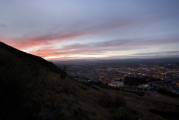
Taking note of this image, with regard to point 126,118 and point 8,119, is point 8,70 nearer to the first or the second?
point 8,119

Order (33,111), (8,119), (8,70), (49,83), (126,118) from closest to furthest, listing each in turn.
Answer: (8,119), (33,111), (8,70), (126,118), (49,83)

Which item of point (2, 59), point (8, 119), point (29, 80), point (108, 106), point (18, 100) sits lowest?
point (108, 106)

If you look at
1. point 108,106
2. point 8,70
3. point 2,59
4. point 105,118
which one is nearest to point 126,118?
point 105,118

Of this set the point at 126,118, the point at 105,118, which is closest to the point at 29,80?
the point at 105,118

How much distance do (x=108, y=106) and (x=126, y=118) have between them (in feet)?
7.69

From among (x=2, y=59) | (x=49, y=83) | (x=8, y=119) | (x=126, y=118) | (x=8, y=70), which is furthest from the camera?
(x=49, y=83)

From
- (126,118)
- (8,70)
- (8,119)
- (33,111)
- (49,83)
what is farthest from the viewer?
(49,83)

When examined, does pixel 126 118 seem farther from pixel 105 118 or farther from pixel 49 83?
pixel 49 83

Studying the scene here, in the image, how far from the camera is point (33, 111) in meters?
6.85

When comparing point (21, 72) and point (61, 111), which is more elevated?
point (21, 72)

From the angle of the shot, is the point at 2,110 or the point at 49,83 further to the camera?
the point at 49,83

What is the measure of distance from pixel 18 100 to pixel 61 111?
5.05 feet

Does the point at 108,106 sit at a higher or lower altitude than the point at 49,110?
lower

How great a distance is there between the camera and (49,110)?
7.06 meters
